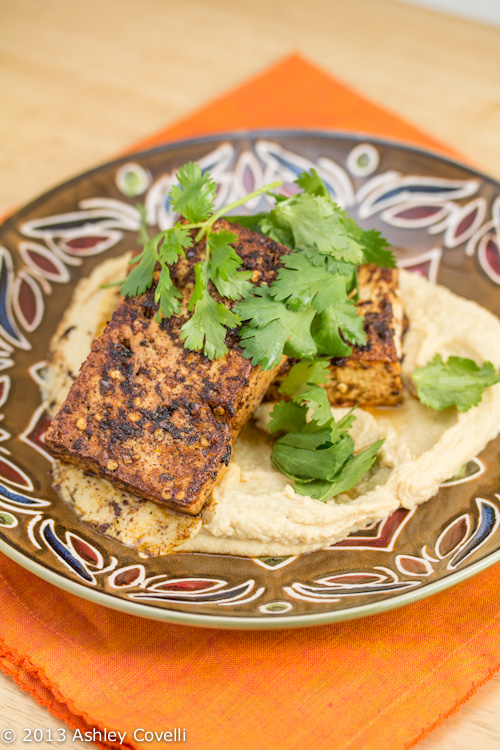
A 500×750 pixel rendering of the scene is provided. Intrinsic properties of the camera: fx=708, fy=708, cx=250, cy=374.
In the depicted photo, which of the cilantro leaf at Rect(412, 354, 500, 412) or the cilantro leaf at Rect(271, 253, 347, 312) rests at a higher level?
the cilantro leaf at Rect(271, 253, 347, 312)

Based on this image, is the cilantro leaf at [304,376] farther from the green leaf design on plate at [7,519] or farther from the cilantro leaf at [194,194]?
the green leaf design on plate at [7,519]

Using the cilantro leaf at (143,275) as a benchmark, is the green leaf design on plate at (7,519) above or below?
below

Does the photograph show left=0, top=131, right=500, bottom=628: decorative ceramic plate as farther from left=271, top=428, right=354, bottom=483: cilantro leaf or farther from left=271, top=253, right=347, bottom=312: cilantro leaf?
left=271, top=253, right=347, bottom=312: cilantro leaf

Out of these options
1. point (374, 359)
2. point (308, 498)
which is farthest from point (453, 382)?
point (308, 498)

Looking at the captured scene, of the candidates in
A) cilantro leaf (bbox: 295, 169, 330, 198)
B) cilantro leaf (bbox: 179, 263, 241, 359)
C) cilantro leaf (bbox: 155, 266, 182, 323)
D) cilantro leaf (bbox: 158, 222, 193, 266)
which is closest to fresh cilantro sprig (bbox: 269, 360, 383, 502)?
cilantro leaf (bbox: 179, 263, 241, 359)

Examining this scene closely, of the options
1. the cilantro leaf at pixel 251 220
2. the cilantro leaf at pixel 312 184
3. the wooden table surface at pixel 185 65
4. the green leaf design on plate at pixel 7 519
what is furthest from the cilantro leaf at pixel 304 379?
the wooden table surface at pixel 185 65

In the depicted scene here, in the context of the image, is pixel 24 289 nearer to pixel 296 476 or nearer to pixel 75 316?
pixel 75 316
